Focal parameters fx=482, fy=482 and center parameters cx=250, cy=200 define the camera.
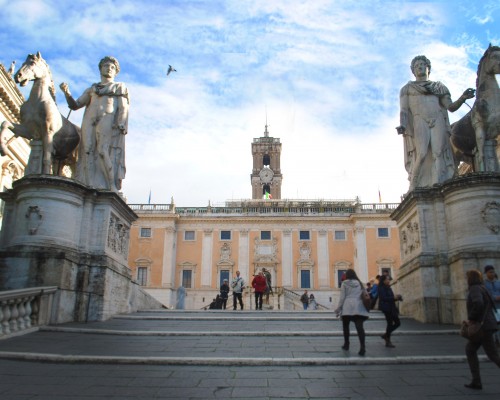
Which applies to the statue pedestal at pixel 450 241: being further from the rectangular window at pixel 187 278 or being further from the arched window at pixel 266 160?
the arched window at pixel 266 160

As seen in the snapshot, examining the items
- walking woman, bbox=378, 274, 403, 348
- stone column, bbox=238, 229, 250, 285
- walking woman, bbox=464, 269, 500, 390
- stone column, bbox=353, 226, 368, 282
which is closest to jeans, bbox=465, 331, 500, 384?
walking woman, bbox=464, 269, 500, 390

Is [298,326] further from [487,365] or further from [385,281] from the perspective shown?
[487,365]

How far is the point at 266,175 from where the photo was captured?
80688 mm

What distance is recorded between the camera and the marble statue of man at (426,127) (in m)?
12.1

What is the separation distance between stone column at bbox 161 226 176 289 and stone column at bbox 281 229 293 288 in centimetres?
1189

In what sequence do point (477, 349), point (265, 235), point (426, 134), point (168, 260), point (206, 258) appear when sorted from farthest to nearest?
point (265, 235) → point (206, 258) → point (168, 260) → point (426, 134) → point (477, 349)

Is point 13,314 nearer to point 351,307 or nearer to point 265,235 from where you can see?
point 351,307

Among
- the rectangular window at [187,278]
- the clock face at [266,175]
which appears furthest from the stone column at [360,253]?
the clock face at [266,175]

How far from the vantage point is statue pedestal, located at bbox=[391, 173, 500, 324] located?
33.5 ft

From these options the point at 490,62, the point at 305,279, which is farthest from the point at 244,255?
the point at 490,62

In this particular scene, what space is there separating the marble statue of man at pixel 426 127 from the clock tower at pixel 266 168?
65.8 metres

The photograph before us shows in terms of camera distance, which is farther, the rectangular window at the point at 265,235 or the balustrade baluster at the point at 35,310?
the rectangular window at the point at 265,235

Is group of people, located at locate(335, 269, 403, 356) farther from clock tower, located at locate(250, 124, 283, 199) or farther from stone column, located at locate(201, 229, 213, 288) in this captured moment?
clock tower, located at locate(250, 124, 283, 199)

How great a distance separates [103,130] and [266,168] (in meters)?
69.2
